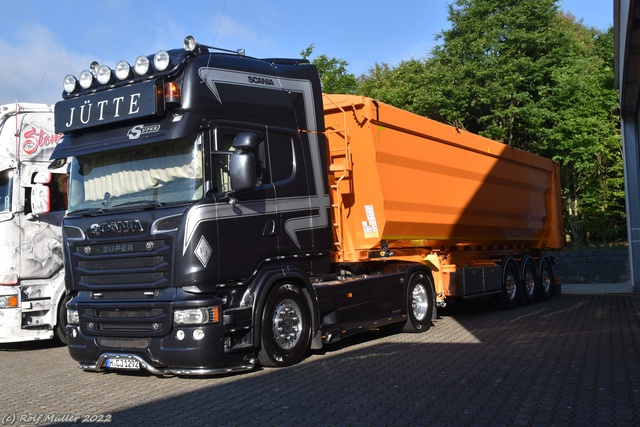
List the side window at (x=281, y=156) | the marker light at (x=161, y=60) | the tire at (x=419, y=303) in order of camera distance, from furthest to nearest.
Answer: the tire at (x=419, y=303), the side window at (x=281, y=156), the marker light at (x=161, y=60)

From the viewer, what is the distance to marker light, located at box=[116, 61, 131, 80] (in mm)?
8234

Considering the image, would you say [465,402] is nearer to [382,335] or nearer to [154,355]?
[154,355]

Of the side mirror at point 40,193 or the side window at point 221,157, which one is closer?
the side window at point 221,157

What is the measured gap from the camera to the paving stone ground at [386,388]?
19.9 feet

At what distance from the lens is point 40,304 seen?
36.1 feet

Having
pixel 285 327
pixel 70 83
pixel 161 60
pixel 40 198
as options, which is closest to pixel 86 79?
pixel 70 83

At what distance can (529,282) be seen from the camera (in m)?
17.1

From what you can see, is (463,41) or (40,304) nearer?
(40,304)

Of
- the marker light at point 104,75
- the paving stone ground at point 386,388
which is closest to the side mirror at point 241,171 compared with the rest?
the marker light at point 104,75

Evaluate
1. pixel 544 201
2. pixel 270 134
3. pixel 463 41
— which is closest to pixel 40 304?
pixel 270 134

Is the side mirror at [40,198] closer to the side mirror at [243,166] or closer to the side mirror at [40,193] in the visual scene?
the side mirror at [40,193]

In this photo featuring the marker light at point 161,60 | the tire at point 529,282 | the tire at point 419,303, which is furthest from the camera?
the tire at point 529,282

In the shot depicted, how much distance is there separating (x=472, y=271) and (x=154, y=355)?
754 cm

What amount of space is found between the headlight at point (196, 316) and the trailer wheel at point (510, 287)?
9150 mm
